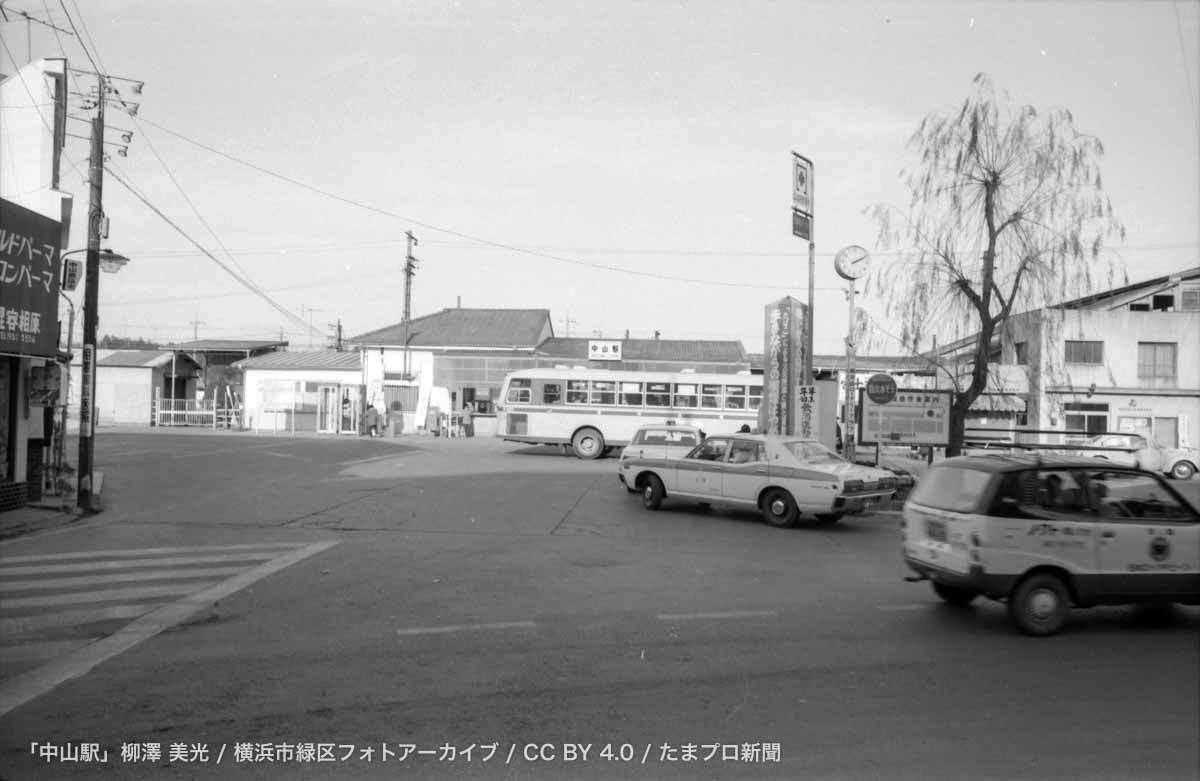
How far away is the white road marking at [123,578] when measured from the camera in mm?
10039

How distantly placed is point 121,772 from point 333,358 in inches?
1992

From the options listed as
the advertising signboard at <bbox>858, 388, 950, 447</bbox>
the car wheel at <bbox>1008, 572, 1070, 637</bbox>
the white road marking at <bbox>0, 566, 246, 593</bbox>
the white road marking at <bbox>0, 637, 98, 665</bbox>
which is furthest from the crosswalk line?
the advertising signboard at <bbox>858, 388, 950, 447</bbox>

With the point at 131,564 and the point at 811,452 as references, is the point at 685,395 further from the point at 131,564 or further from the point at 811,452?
the point at 131,564

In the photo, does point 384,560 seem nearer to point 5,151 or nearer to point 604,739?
point 604,739

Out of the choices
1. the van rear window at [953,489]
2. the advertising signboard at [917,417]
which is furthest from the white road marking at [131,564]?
the advertising signboard at [917,417]

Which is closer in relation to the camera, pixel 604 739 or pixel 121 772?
pixel 121 772

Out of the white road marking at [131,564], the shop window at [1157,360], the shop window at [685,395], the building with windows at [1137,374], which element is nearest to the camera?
the white road marking at [131,564]

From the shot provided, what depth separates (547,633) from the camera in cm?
794

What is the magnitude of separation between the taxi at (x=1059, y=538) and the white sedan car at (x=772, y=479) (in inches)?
247

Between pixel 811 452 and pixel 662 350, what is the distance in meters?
38.8

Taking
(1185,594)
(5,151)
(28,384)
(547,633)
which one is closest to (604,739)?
(547,633)

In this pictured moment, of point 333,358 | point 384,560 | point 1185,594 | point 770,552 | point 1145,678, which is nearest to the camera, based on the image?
point 1145,678

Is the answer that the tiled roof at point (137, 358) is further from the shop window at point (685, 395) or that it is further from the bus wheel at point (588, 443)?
the shop window at point (685, 395)

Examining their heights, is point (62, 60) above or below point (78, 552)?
above
